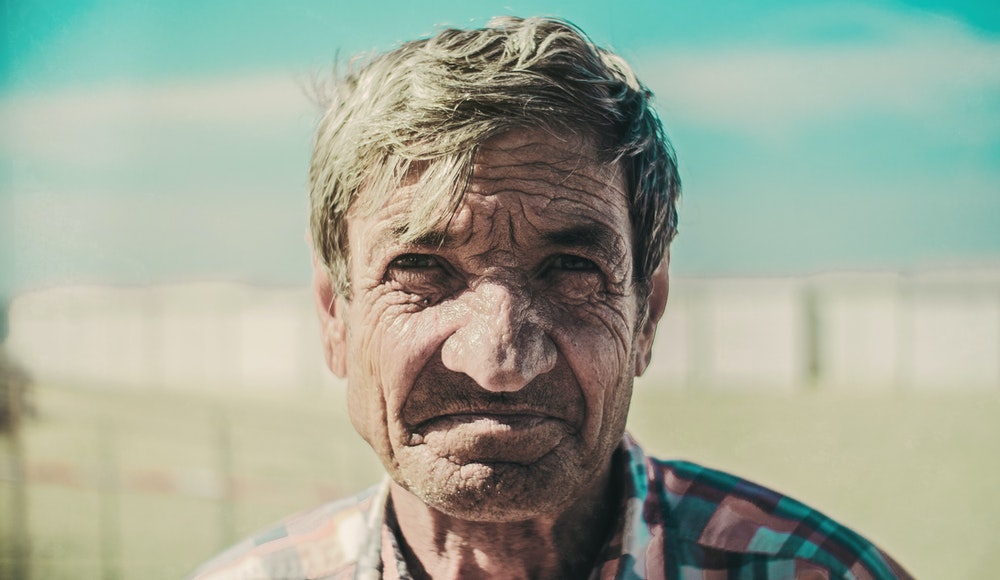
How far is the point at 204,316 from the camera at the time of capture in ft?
55.6

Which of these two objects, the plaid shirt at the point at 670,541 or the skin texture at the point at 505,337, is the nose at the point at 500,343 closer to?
the skin texture at the point at 505,337

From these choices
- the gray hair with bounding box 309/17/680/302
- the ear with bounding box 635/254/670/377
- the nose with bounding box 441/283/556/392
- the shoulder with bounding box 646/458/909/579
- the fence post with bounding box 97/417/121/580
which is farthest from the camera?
the fence post with bounding box 97/417/121/580

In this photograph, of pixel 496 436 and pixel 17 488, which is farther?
pixel 17 488

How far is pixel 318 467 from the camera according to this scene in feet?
29.0

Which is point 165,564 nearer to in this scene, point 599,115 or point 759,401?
point 599,115

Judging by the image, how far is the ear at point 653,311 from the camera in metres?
2.08

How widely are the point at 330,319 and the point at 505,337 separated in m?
0.64

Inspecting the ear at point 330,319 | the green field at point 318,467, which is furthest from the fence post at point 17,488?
the ear at point 330,319

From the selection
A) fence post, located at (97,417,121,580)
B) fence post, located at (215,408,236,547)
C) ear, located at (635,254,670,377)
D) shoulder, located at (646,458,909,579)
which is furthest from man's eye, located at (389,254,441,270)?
fence post, located at (97,417,121,580)

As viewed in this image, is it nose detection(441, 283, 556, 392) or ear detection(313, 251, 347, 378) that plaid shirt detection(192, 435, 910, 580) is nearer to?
ear detection(313, 251, 347, 378)

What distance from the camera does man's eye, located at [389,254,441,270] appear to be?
1.81 meters

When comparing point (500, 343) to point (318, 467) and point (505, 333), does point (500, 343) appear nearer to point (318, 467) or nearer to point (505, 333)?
point (505, 333)

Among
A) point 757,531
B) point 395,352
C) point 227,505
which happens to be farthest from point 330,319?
point 227,505

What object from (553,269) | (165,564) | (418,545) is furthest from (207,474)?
(553,269)
